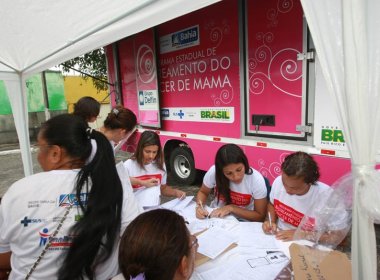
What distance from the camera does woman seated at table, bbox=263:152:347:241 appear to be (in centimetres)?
174

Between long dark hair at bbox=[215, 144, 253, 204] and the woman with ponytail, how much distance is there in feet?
3.20

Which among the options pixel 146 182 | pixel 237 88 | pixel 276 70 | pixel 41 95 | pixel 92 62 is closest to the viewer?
pixel 146 182

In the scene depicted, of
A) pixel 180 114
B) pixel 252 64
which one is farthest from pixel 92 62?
pixel 252 64

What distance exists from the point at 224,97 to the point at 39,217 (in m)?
2.75

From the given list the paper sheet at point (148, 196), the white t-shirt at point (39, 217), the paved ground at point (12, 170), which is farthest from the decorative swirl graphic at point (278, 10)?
the paved ground at point (12, 170)

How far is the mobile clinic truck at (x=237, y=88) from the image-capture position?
269 centimetres

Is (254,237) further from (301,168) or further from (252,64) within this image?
(252,64)

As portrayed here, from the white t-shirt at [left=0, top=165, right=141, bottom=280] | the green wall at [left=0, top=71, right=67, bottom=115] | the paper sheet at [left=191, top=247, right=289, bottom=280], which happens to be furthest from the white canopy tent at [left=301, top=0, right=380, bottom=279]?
the green wall at [left=0, top=71, right=67, bottom=115]

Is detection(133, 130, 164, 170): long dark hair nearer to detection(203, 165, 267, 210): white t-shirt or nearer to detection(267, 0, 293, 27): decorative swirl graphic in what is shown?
detection(203, 165, 267, 210): white t-shirt

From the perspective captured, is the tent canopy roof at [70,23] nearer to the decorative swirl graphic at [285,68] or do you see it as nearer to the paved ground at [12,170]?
the decorative swirl graphic at [285,68]

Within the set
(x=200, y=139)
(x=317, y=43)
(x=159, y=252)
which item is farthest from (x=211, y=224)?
(x=200, y=139)

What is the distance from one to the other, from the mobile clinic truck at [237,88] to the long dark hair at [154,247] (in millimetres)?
2087

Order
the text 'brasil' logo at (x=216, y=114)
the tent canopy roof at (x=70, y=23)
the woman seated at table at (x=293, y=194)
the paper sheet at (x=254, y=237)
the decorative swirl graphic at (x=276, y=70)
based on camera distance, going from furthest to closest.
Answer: the text 'brasil' logo at (x=216, y=114)
the decorative swirl graphic at (x=276, y=70)
the woman seated at table at (x=293, y=194)
the paper sheet at (x=254, y=237)
the tent canopy roof at (x=70, y=23)

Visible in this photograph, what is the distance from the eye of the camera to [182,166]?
4910mm
